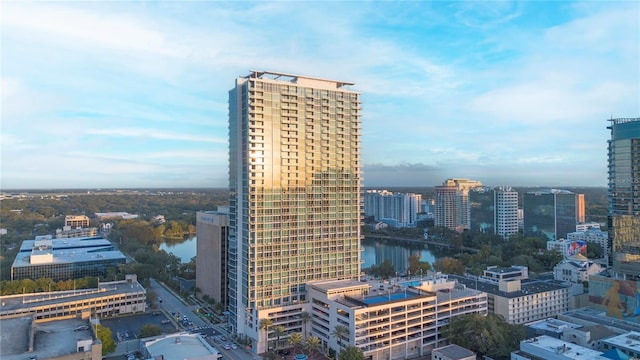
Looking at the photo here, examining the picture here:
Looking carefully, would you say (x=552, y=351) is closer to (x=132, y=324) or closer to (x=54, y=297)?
(x=132, y=324)

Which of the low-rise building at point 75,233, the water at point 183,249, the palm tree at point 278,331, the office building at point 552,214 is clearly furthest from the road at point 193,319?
the office building at point 552,214

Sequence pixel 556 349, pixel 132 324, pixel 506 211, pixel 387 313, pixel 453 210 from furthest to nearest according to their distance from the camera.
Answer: pixel 453 210
pixel 506 211
pixel 132 324
pixel 387 313
pixel 556 349

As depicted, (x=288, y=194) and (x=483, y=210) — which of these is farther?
(x=483, y=210)

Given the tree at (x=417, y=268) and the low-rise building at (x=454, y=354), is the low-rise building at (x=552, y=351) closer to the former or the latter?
the low-rise building at (x=454, y=354)

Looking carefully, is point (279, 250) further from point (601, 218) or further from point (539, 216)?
point (601, 218)

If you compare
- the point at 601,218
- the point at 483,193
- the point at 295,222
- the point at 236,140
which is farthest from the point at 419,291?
the point at 601,218

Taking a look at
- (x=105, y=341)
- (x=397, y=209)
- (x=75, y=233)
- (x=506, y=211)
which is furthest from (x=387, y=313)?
(x=397, y=209)
